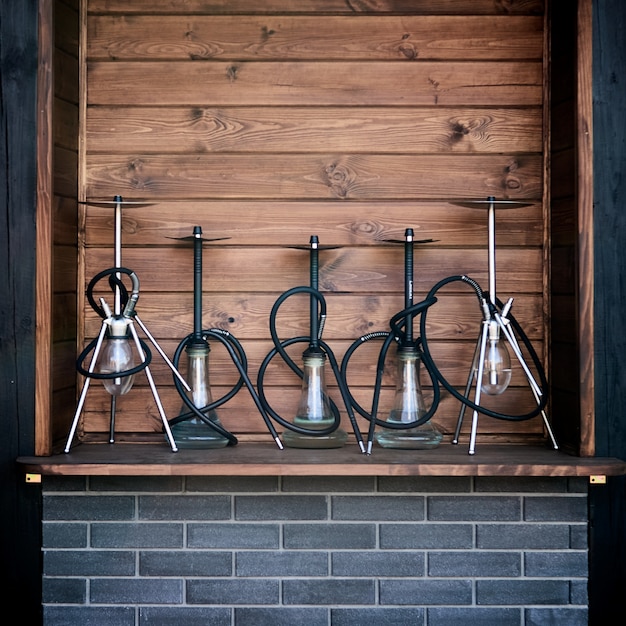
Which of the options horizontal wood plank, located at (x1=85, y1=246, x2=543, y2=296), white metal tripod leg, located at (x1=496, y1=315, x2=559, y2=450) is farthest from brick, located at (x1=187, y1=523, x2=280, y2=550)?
white metal tripod leg, located at (x1=496, y1=315, x2=559, y2=450)

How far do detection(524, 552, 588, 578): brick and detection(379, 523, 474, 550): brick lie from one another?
17 centimetres

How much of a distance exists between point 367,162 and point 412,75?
0.96 feet

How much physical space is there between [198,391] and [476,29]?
4.41 ft

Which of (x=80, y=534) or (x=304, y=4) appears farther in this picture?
(x=304, y=4)

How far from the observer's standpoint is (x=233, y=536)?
2.21 m

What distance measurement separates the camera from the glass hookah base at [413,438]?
225 cm

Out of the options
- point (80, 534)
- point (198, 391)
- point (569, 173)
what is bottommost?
point (80, 534)

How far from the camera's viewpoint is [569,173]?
7.33ft

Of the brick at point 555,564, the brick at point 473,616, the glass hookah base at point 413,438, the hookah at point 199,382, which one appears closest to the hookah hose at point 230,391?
the hookah at point 199,382

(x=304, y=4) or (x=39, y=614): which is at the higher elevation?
(x=304, y=4)

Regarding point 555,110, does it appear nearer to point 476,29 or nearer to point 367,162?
point 476,29

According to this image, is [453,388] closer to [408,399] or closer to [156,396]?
[408,399]

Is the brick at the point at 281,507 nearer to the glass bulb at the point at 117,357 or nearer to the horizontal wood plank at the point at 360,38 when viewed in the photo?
the glass bulb at the point at 117,357

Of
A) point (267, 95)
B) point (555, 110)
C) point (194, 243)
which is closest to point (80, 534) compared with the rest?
point (194, 243)
